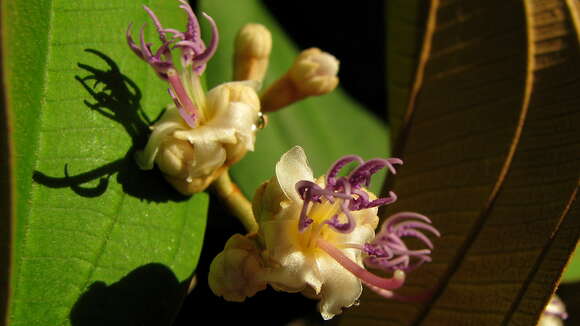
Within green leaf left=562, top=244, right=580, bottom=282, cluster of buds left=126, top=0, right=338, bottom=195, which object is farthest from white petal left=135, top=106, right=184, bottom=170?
green leaf left=562, top=244, right=580, bottom=282

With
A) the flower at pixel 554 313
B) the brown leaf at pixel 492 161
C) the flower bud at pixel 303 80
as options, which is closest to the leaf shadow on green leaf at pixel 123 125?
the flower bud at pixel 303 80

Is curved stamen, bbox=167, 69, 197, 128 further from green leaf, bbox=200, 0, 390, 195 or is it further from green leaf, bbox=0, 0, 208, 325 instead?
green leaf, bbox=200, 0, 390, 195

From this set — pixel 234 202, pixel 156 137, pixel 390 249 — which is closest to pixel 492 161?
pixel 390 249

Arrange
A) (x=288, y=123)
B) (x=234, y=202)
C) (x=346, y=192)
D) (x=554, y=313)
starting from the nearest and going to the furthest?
(x=346, y=192)
(x=234, y=202)
(x=554, y=313)
(x=288, y=123)

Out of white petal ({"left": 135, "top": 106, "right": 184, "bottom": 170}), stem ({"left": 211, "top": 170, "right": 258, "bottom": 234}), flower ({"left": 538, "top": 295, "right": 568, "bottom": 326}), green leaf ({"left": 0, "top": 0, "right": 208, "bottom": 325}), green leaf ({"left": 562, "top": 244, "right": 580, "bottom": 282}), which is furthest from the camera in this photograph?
green leaf ({"left": 562, "top": 244, "right": 580, "bottom": 282})

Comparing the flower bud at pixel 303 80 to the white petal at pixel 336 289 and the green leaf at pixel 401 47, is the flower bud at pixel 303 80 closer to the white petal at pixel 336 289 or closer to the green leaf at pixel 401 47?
the green leaf at pixel 401 47

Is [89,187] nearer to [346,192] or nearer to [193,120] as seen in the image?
[193,120]
